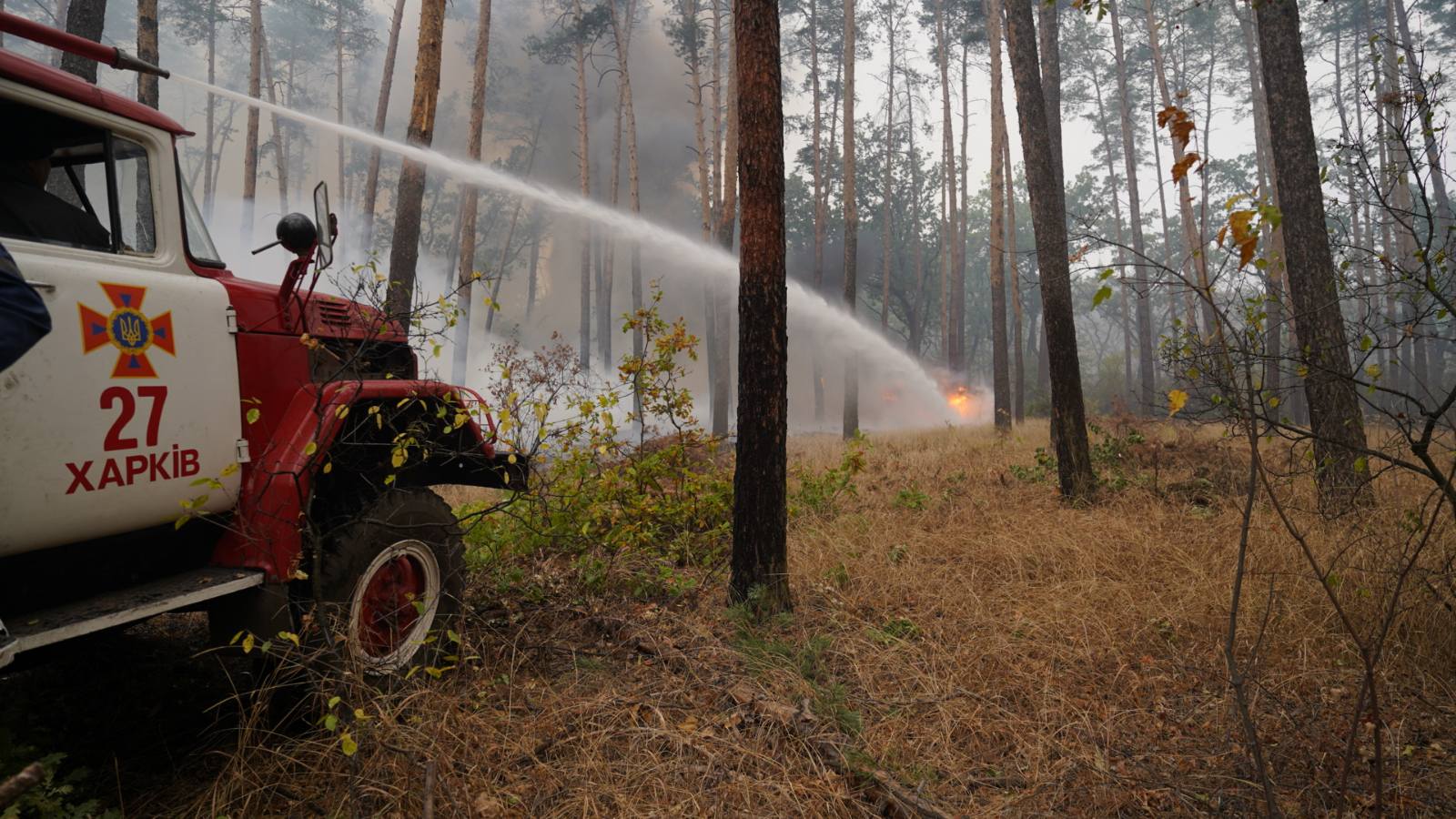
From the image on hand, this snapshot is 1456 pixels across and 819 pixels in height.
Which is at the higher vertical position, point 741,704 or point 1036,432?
point 1036,432

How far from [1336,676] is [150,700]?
585cm

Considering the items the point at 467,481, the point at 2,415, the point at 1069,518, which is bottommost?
the point at 1069,518

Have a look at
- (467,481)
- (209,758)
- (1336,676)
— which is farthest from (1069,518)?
(209,758)

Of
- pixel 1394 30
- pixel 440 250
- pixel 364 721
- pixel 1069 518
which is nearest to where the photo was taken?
pixel 364 721

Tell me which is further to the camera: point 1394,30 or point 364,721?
point 1394,30

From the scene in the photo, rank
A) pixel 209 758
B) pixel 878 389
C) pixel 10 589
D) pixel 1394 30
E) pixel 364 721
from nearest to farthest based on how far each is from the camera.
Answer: pixel 10 589
pixel 364 721
pixel 209 758
pixel 1394 30
pixel 878 389

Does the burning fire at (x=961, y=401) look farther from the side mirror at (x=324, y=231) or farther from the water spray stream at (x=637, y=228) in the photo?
the side mirror at (x=324, y=231)

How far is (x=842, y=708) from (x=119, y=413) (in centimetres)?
324

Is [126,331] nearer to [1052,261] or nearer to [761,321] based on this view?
[761,321]

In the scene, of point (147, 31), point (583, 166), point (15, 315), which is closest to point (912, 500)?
point (15, 315)

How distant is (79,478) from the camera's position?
2.65m

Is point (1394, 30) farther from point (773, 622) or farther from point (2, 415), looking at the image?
point (2, 415)

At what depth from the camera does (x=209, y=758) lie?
10.5 feet

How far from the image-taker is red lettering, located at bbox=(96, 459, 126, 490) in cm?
273
